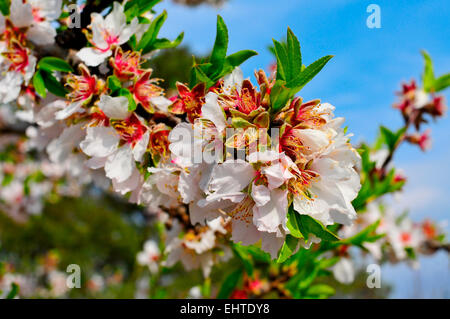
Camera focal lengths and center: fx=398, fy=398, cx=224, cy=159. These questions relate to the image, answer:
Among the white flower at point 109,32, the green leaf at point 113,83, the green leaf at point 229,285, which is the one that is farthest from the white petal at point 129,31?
the green leaf at point 229,285

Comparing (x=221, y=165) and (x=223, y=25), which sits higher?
(x=223, y=25)

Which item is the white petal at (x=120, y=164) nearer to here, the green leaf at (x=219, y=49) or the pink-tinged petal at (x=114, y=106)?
the pink-tinged petal at (x=114, y=106)

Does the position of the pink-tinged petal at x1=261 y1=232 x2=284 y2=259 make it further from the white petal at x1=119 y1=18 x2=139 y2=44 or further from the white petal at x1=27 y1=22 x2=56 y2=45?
the white petal at x1=27 y1=22 x2=56 y2=45

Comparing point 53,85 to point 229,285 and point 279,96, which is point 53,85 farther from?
point 229,285

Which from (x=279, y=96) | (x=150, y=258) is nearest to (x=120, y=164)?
(x=279, y=96)

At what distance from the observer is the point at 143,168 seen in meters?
0.89

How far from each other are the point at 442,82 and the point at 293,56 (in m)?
1.58

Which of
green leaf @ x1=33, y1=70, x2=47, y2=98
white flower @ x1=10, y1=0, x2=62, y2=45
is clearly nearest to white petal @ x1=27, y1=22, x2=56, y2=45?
white flower @ x1=10, y1=0, x2=62, y2=45

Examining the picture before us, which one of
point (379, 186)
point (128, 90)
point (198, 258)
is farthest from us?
point (379, 186)

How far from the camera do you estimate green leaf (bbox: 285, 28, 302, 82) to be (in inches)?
27.2

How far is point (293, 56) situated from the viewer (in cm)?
69
